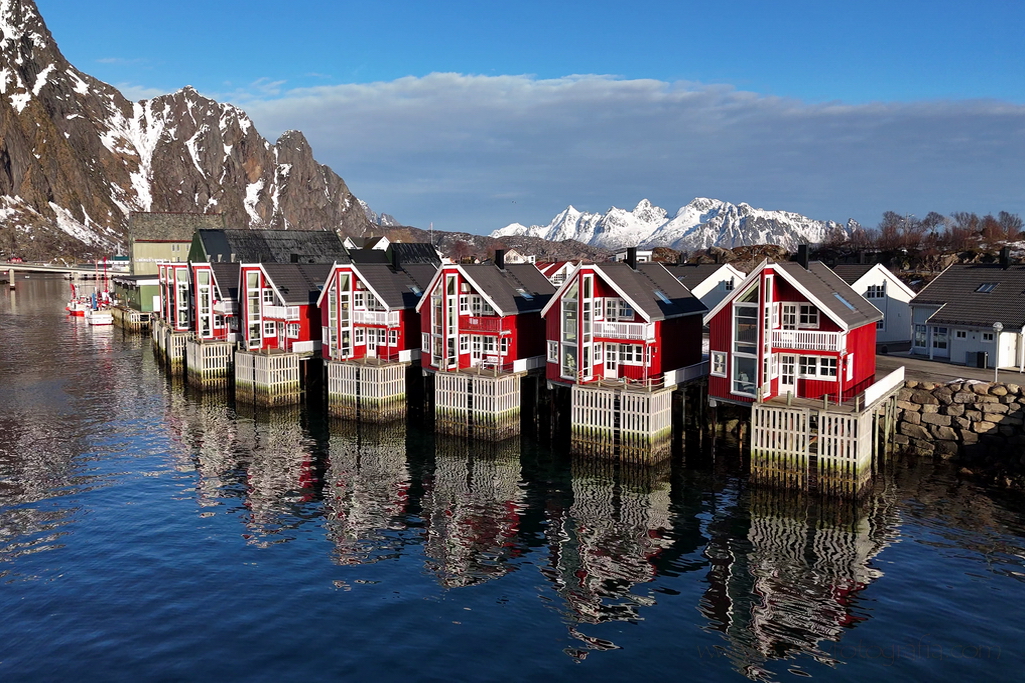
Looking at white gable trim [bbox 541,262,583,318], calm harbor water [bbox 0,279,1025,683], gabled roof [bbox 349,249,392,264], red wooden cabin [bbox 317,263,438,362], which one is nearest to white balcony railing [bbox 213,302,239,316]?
red wooden cabin [bbox 317,263,438,362]

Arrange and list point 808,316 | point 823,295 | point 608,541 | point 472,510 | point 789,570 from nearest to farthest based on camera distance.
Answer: point 789,570, point 608,541, point 472,510, point 808,316, point 823,295

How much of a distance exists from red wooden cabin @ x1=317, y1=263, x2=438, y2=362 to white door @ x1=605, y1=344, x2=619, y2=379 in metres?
17.1

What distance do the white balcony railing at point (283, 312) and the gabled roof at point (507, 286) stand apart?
1492cm

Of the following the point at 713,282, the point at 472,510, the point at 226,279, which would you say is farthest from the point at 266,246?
the point at 472,510

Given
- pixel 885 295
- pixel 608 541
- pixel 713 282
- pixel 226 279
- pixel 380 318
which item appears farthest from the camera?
pixel 713 282

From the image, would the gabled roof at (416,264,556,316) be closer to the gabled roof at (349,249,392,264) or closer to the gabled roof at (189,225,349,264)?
the gabled roof at (349,249,392,264)

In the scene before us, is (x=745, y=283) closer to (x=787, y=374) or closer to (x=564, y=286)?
(x=787, y=374)

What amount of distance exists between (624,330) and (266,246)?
3223 inches

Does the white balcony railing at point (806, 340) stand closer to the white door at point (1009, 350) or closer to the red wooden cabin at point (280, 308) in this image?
the white door at point (1009, 350)

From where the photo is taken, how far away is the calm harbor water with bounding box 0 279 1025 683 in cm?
2448

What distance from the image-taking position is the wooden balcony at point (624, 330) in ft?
154

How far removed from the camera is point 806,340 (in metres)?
40.4

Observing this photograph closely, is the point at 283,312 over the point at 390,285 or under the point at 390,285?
under

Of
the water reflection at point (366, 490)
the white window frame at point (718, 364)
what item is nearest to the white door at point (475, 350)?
the water reflection at point (366, 490)
